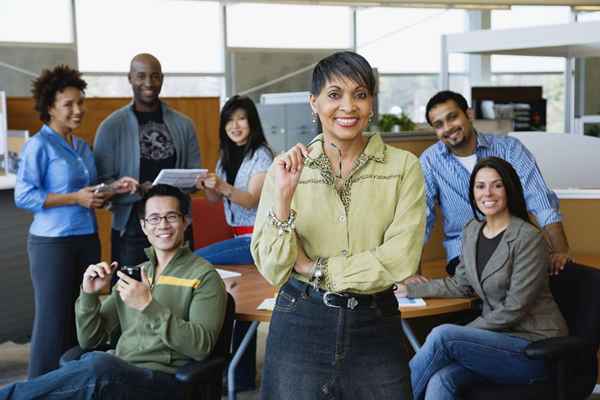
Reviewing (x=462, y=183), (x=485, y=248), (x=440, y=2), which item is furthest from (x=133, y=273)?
(x=440, y=2)

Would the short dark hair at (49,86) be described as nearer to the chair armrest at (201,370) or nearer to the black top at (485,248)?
the chair armrest at (201,370)

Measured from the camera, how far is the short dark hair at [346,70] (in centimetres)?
172

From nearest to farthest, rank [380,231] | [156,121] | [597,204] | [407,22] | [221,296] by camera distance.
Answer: [380,231], [221,296], [156,121], [597,204], [407,22]

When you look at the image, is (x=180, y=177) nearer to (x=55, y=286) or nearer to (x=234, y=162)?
(x=234, y=162)

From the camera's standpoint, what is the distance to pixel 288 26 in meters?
13.1

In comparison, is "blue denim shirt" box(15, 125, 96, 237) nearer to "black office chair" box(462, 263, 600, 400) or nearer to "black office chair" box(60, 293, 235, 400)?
"black office chair" box(60, 293, 235, 400)

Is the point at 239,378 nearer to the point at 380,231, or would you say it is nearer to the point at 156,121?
the point at 156,121

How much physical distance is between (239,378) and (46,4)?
8527 mm

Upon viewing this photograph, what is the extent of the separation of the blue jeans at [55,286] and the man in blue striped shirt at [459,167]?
60.5 inches

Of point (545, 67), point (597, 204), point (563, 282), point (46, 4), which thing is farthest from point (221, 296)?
point (545, 67)

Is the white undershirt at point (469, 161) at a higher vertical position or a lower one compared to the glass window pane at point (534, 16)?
lower

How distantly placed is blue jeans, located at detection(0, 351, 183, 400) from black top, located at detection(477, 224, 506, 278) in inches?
45.9

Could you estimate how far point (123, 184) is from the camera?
351 cm

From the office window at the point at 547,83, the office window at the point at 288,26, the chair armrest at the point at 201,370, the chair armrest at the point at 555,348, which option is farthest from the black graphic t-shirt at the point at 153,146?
the office window at the point at 547,83
